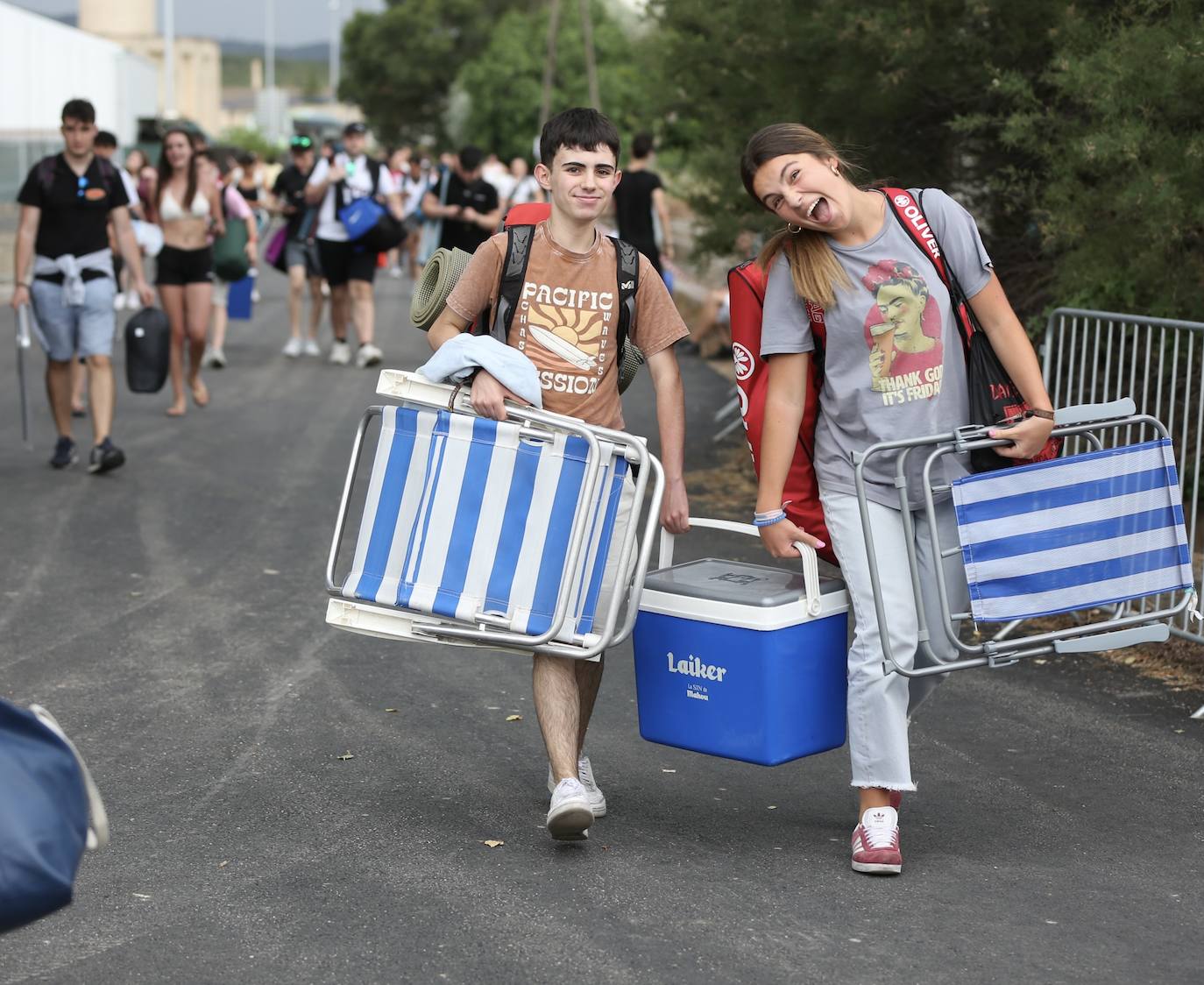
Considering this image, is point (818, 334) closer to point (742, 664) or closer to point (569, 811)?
point (742, 664)

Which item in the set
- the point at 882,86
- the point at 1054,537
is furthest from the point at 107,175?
the point at 1054,537

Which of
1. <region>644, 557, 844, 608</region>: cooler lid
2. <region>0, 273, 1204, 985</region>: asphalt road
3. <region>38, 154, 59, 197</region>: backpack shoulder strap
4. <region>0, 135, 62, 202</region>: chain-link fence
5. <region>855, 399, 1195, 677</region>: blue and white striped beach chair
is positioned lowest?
<region>0, 273, 1204, 985</region>: asphalt road

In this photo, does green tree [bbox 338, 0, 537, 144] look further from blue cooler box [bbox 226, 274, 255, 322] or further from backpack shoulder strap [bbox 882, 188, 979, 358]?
backpack shoulder strap [bbox 882, 188, 979, 358]

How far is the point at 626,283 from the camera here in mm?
4906

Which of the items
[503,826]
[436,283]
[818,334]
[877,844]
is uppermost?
[436,283]

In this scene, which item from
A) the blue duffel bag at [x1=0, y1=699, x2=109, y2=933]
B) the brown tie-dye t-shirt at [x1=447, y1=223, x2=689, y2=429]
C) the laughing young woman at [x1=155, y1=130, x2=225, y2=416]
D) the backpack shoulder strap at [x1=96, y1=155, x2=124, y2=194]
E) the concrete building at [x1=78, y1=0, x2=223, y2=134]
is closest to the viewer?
the blue duffel bag at [x1=0, y1=699, x2=109, y2=933]

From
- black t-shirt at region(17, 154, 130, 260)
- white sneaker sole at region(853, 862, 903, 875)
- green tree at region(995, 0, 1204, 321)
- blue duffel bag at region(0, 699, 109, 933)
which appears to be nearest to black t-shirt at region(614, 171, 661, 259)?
black t-shirt at region(17, 154, 130, 260)

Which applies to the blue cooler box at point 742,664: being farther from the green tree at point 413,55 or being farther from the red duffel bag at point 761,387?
the green tree at point 413,55

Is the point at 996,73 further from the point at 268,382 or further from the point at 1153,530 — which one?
the point at 268,382

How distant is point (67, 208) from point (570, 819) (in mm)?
6735

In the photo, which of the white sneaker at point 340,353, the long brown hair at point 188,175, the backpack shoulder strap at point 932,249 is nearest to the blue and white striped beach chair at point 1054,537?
the backpack shoulder strap at point 932,249

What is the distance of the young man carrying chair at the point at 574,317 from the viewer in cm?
480

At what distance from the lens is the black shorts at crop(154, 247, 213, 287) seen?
12.5m

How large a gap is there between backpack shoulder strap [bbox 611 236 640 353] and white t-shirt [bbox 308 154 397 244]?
10.7 m
